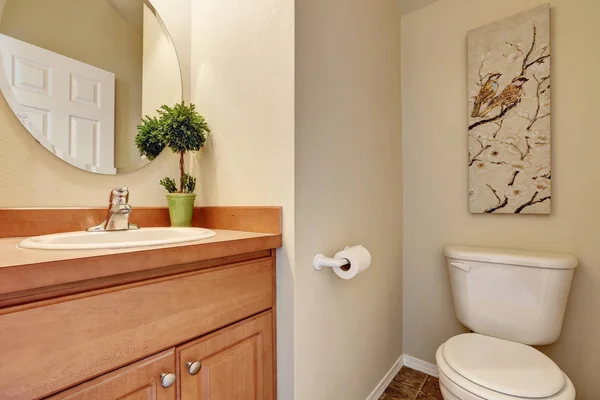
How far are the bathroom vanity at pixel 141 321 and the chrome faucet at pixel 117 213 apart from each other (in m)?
0.21

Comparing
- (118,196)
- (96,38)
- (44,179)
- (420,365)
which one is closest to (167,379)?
(118,196)

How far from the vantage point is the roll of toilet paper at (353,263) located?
3.08 feet

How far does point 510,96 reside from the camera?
1.39 metres

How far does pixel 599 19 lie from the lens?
122 centimetres

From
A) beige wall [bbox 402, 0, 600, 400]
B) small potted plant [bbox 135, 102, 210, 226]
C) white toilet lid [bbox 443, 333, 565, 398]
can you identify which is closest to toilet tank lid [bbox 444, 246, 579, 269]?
beige wall [bbox 402, 0, 600, 400]

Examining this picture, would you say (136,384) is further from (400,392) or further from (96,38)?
(400,392)

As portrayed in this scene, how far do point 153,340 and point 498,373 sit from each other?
3.53 ft

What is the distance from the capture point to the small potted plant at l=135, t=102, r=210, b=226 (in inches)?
41.9

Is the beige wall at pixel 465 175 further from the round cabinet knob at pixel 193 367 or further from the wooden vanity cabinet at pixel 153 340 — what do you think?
the round cabinet knob at pixel 193 367

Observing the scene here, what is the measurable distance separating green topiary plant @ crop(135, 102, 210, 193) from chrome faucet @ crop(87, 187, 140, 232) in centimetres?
22

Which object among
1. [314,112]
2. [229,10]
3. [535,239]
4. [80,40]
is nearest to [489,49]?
[535,239]

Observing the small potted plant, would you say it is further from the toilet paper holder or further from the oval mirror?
the toilet paper holder

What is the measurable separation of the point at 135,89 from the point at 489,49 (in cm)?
172

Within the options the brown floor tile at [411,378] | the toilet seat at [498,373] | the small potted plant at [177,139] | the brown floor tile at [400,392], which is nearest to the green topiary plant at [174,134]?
the small potted plant at [177,139]
